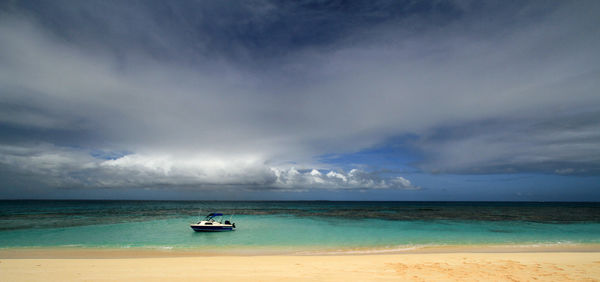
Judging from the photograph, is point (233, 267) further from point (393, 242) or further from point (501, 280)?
point (393, 242)

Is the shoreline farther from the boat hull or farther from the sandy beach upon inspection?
the boat hull

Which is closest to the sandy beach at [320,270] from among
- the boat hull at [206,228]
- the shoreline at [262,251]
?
the shoreline at [262,251]

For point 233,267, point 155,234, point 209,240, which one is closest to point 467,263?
point 233,267

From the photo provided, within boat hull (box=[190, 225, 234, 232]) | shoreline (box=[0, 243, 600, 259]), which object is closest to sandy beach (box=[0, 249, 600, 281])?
shoreline (box=[0, 243, 600, 259])

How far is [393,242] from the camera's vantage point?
22.4 m

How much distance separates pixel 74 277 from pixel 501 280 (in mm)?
16115

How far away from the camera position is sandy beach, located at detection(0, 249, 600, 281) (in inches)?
406

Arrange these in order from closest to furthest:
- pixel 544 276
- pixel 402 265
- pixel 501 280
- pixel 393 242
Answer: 1. pixel 501 280
2. pixel 544 276
3. pixel 402 265
4. pixel 393 242

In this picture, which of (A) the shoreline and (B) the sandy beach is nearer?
(B) the sandy beach

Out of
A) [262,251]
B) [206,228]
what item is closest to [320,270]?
[262,251]

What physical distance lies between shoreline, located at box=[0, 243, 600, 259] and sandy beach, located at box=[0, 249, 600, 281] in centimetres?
393

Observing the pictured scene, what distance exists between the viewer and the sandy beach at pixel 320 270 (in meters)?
10.3

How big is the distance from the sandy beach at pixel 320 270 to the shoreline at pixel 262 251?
3.93 m

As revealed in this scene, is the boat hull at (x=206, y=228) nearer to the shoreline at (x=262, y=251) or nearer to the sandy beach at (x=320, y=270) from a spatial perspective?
the shoreline at (x=262, y=251)
